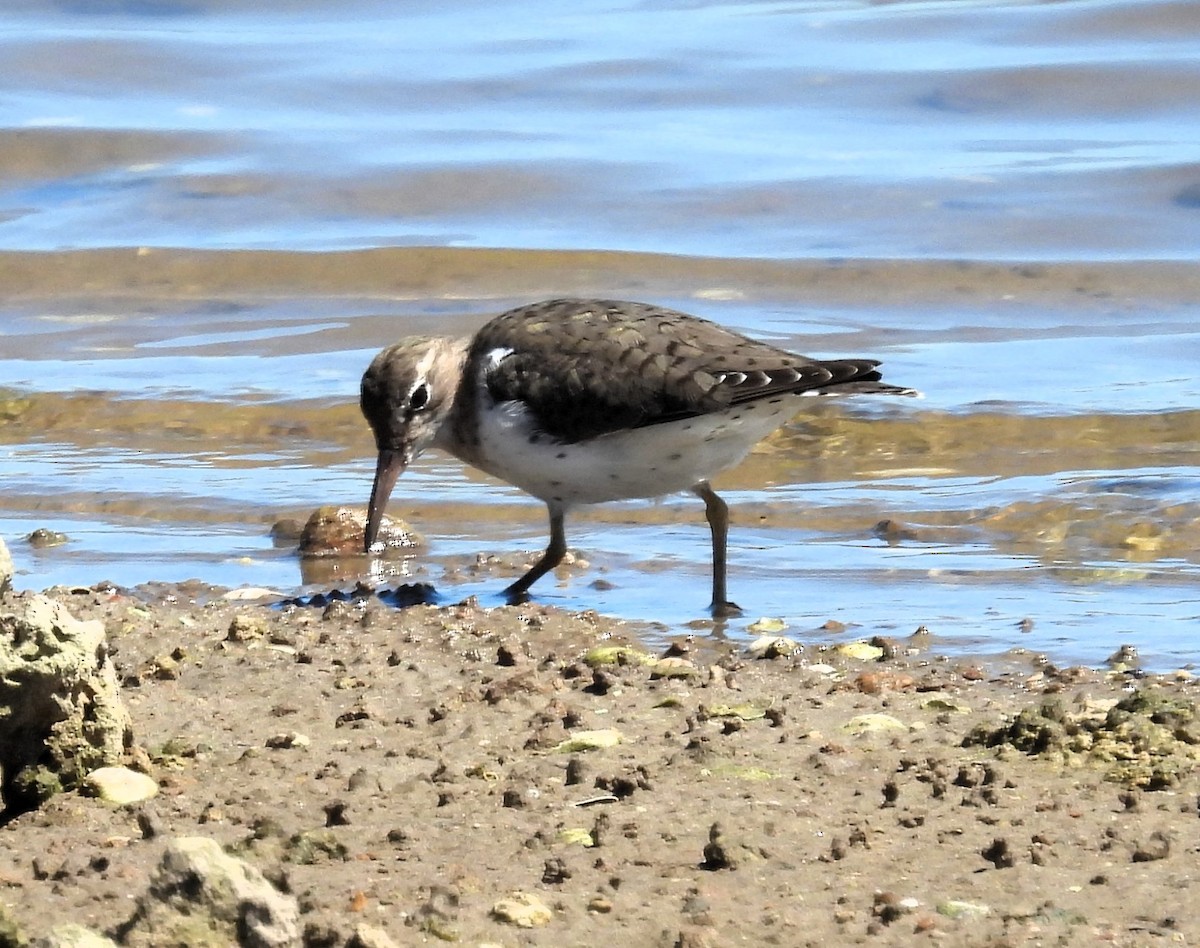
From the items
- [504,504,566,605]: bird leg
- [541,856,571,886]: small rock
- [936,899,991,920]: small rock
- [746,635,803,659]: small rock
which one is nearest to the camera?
[936,899,991,920]: small rock

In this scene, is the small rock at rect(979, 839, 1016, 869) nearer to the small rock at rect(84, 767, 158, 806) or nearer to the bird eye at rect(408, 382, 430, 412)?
the small rock at rect(84, 767, 158, 806)

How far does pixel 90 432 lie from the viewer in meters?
11.3

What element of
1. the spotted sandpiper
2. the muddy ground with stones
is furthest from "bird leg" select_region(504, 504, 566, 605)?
the muddy ground with stones

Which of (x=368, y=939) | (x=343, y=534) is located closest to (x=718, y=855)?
(x=368, y=939)

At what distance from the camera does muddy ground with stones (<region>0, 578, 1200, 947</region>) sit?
3.85m

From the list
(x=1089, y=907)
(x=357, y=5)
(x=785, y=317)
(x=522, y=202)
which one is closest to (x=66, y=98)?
(x=357, y=5)

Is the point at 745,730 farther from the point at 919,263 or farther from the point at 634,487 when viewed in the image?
the point at 919,263

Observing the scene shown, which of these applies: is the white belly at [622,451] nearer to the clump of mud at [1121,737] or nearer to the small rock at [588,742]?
the small rock at [588,742]

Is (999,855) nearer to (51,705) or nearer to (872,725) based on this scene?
(872,725)

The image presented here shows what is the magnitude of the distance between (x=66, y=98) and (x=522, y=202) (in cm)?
623

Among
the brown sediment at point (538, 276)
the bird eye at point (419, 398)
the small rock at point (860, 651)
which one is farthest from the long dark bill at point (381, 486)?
the brown sediment at point (538, 276)

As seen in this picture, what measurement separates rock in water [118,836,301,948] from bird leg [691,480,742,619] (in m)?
3.79

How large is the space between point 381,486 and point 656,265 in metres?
7.50

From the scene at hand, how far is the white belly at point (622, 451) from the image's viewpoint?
743cm
